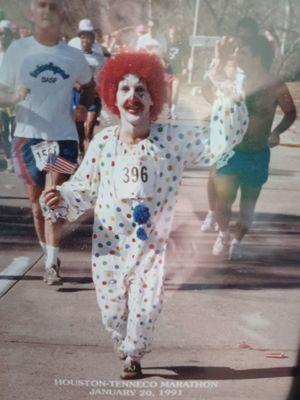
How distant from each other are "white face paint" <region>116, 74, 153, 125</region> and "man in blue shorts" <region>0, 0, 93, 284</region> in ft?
0.21

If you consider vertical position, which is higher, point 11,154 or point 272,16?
point 272,16

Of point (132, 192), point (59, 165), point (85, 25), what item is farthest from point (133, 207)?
point (85, 25)

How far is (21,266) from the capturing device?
2.97 metres

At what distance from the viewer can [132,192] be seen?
2510 millimetres

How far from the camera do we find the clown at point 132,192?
8.07ft

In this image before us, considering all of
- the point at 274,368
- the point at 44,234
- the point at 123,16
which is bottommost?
the point at 274,368

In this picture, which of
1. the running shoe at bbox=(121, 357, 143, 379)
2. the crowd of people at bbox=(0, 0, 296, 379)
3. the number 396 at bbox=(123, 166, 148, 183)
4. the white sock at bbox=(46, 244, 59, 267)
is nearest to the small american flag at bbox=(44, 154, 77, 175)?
the crowd of people at bbox=(0, 0, 296, 379)

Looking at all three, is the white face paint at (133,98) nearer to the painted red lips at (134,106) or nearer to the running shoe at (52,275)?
the painted red lips at (134,106)

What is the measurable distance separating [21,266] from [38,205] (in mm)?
349

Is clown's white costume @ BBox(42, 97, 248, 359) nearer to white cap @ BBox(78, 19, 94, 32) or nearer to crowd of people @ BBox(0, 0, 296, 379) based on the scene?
crowd of people @ BBox(0, 0, 296, 379)

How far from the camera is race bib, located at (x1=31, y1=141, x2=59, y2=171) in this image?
2494 mm

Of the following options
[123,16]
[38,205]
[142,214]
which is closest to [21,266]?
[38,205]

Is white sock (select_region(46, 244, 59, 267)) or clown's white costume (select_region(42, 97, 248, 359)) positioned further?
white sock (select_region(46, 244, 59, 267))

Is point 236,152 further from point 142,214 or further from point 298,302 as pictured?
point 298,302
